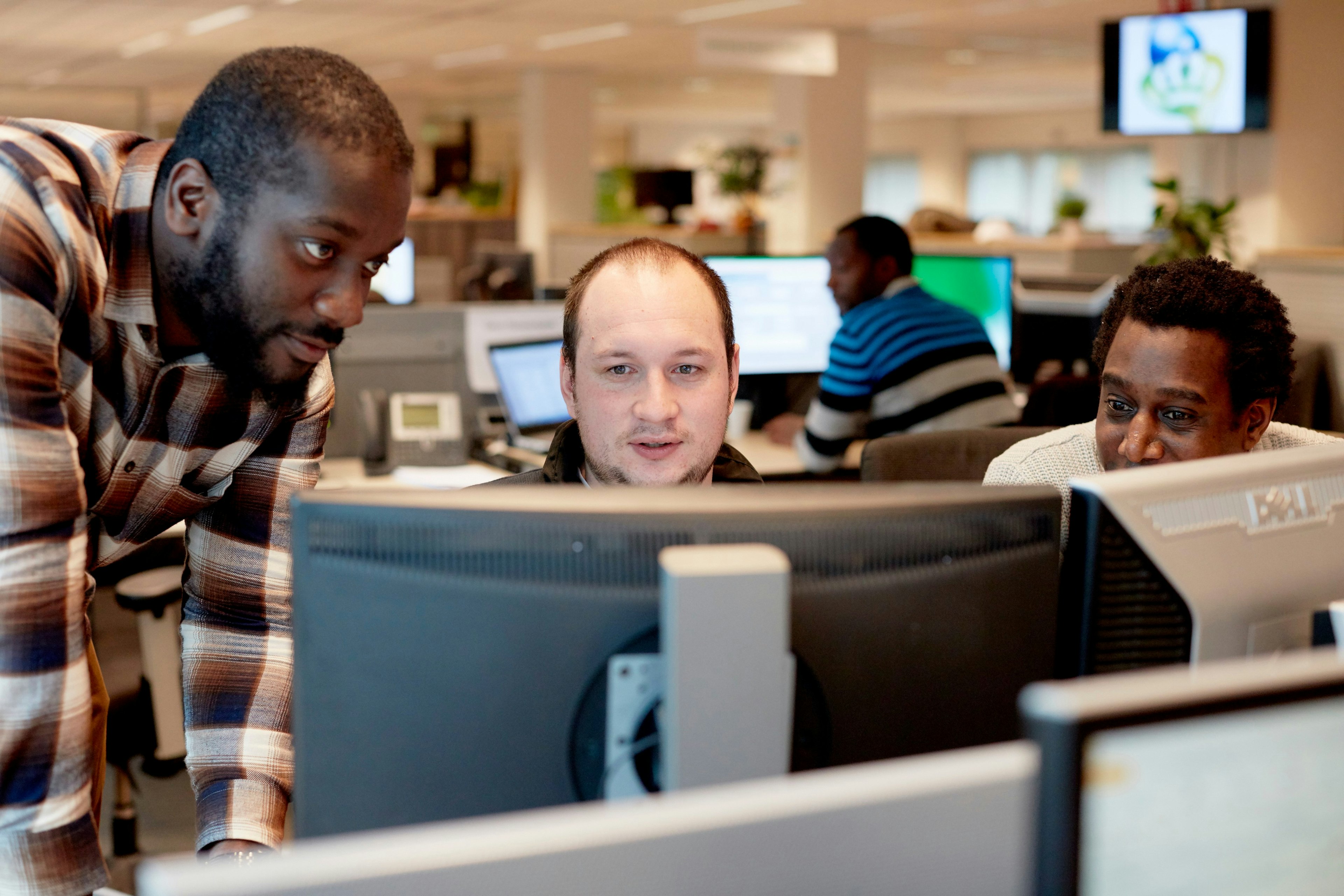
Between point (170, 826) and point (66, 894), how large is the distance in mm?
2068

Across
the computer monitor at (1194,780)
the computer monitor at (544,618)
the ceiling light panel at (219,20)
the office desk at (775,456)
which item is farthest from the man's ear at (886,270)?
the ceiling light panel at (219,20)

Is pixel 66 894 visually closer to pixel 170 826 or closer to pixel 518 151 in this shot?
pixel 170 826

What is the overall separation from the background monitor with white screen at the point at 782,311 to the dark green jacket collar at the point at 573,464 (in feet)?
7.44

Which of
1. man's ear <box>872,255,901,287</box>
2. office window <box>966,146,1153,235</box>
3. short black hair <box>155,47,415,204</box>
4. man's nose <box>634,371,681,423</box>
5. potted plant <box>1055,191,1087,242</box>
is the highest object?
office window <box>966,146,1153,235</box>

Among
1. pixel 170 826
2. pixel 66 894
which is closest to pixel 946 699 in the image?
pixel 66 894

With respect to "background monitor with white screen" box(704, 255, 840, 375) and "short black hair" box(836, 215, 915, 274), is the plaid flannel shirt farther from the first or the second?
"background monitor with white screen" box(704, 255, 840, 375)

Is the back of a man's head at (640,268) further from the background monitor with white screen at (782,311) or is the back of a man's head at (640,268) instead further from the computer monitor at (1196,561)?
the background monitor with white screen at (782,311)

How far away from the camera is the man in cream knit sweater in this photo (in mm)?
1421

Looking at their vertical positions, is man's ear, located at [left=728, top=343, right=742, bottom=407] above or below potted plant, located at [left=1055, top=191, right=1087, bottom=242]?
below

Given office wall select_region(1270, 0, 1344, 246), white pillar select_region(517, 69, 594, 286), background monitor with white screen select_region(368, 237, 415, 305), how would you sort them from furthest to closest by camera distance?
1. white pillar select_region(517, 69, 594, 286)
2. background monitor with white screen select_region(368, 237, 415, 305)
3. office wall select_region(1270, 0, 1344, 246)

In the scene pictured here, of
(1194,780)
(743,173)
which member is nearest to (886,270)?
(1194,780)

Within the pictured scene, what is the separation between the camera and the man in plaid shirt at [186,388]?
0.96 metres

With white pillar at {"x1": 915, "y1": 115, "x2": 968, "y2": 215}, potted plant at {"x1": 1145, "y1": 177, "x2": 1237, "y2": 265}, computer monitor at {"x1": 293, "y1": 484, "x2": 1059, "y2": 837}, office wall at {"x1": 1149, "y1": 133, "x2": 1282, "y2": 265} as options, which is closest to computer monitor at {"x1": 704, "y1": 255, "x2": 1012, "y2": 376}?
potted plant at {"x1": 1145, "y1": 177, "x2": 1237, "y2": 265}

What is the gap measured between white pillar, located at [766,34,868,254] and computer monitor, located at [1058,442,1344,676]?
7.58 meters
